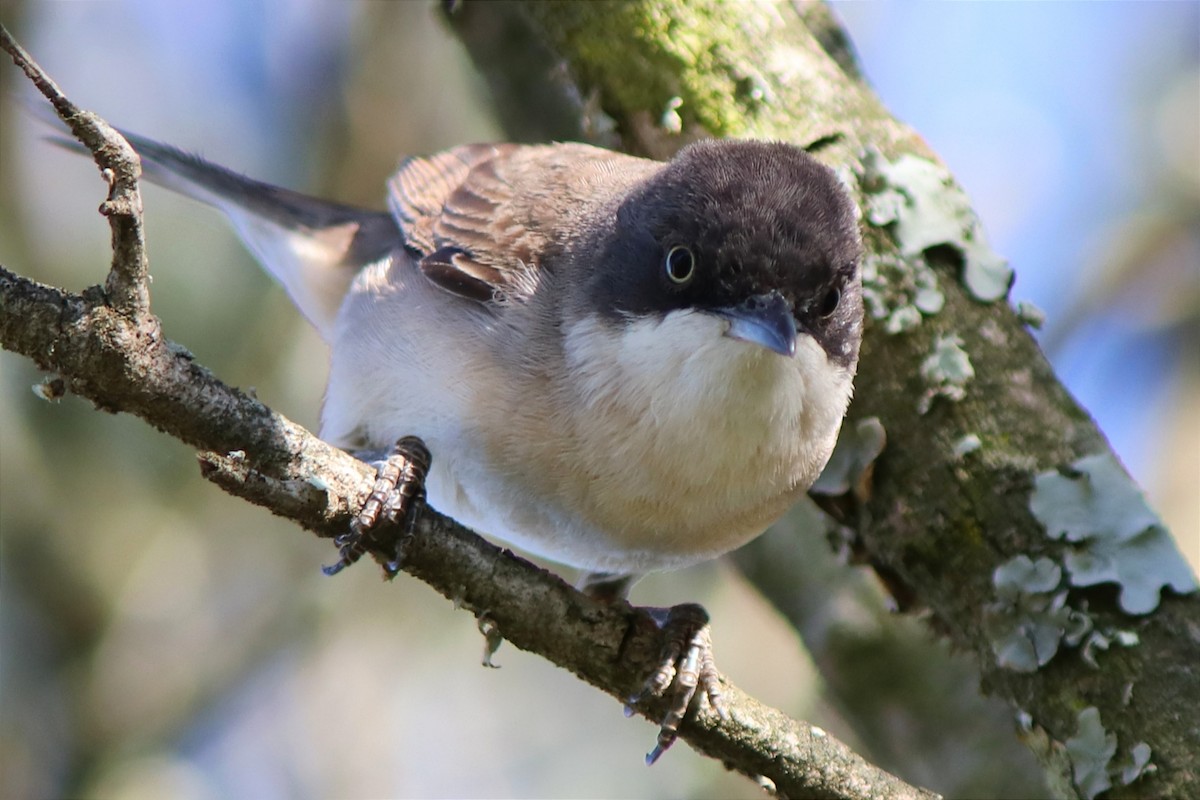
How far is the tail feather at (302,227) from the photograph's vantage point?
4.56 m

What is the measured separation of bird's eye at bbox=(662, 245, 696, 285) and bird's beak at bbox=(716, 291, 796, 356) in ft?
0.57

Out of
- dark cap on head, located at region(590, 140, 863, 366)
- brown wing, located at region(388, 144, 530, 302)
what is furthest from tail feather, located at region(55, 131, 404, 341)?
dark cap on head, located at region(590, 140, 863, 366)

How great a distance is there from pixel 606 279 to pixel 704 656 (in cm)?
111

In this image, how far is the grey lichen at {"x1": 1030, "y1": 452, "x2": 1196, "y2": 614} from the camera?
323cm

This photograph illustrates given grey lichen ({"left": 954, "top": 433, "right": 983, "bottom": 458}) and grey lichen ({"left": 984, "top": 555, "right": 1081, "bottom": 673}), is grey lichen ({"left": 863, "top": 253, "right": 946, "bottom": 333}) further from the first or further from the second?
grey lichen ({"left": 984, "top": 555, "right": 1081, "bottom": 673})

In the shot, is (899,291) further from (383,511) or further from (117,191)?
(117,191)

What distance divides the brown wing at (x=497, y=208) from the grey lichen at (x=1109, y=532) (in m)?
1.67

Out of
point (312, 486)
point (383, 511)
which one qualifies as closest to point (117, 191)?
point (312, 486)

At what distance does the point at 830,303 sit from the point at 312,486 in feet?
4.89

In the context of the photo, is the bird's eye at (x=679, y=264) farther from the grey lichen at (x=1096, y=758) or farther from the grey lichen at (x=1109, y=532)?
the grey lichen at (x=1096, y=758)

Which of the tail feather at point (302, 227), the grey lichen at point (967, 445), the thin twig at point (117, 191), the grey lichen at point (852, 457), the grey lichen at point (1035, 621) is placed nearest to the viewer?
the thin twig at point (117, 191)

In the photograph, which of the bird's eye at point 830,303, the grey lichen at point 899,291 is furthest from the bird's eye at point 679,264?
the grey lichen at point 899,291

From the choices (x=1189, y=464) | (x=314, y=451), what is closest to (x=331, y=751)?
(x=314, y=451)

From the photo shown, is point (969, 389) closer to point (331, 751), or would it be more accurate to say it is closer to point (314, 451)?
point (314, 451)
